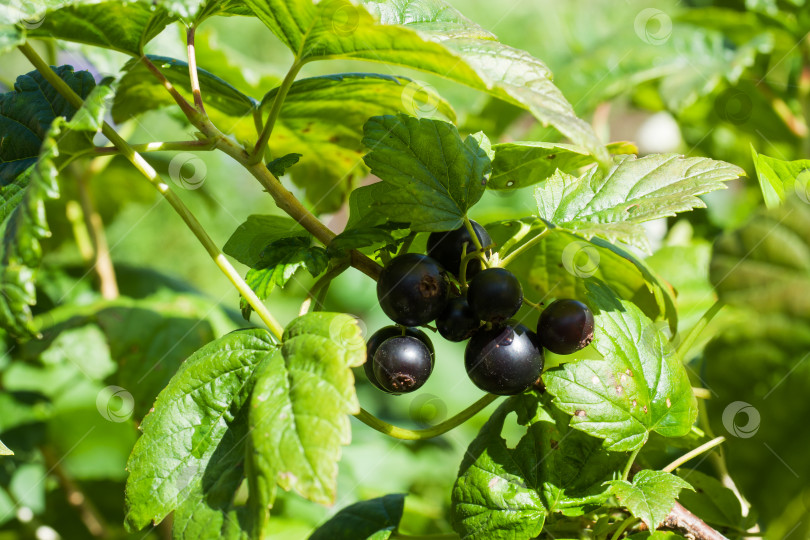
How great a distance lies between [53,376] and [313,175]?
88 centimetres

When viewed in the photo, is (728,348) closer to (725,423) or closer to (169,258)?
(725,423)

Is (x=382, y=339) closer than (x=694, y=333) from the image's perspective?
Yes

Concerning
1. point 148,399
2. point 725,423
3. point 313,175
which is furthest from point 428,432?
point 148,399

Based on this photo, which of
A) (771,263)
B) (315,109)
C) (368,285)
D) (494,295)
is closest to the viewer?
(771,263)

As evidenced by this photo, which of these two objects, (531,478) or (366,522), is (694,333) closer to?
(531,478)

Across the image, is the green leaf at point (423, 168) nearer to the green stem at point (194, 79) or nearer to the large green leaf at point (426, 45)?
the large green leaf at point (426, 45)

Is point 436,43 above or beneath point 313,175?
above

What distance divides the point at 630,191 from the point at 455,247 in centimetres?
21

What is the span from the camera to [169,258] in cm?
425

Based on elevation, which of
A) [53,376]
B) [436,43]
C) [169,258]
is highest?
[436,43]

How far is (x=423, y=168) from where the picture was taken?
32.7 inches

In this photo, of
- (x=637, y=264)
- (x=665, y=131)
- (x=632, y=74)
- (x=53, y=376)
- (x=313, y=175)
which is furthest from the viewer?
(x=665, y=131)

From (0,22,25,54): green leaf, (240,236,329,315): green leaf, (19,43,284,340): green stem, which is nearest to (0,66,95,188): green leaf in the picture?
(19,43,284,340): green stem

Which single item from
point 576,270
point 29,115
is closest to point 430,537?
point 576,270
